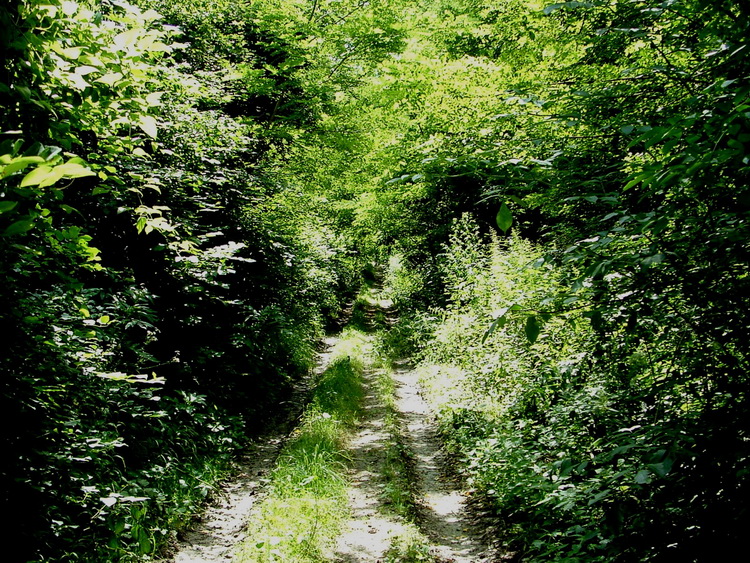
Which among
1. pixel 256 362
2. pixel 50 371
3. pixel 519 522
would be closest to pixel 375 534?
pixel 519 522

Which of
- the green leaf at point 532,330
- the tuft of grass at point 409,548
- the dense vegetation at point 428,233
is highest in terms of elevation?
the dense vegetation at point 428,233

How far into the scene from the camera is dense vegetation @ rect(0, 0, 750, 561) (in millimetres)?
2236

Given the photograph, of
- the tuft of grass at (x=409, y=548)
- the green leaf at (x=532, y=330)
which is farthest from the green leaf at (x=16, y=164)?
the tuft of grass at (x=409, y=548)

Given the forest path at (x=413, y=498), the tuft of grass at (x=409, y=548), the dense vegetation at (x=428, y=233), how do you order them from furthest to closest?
the forest path at (x=413, y=498) < the tuft of grass at (x=409, y=548) < the dense vegetation at (x=428, y=233)

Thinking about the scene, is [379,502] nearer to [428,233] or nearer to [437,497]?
[437,497]

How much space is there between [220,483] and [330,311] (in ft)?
46.6

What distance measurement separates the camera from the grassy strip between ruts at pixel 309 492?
5078 mm

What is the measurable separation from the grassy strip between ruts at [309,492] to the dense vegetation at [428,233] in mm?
1102

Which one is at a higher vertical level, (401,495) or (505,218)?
(401,495)

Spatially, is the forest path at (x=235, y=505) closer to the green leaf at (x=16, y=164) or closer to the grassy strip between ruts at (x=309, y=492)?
the grassy strip between ruts at (x=309, y=492)

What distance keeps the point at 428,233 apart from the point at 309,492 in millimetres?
11653

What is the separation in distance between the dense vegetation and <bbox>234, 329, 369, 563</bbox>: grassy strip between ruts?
1.10 meters

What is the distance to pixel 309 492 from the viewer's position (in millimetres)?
6266

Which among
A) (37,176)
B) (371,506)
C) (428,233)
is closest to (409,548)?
(371,506)
